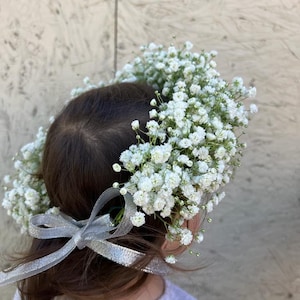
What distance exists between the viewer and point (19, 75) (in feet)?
6.31

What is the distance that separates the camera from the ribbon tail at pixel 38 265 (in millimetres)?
1196

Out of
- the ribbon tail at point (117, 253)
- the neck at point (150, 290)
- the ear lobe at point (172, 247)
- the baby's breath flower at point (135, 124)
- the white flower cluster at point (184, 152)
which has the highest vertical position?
the baby's breath flower at point (135, 124)

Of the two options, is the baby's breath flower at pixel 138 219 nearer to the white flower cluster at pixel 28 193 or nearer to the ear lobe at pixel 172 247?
the ear lobe at pixel 172 247

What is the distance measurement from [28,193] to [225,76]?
74 cm

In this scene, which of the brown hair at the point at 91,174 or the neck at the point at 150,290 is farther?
the neck at the point at 150,290

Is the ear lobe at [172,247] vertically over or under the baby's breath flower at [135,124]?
under

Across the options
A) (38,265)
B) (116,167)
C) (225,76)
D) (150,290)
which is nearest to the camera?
(116,167)

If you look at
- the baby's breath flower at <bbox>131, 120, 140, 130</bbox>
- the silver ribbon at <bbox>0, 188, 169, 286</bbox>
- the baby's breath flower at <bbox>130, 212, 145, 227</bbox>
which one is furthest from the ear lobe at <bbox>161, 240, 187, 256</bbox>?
the baby's breath flower at <bbox>131, 120, 140, 130</bbox>

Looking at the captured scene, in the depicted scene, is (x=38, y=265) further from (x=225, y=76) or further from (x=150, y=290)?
(x=225, y=76)

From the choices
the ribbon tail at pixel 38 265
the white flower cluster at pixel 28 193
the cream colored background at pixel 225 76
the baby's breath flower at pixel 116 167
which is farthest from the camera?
the cream colored background at pixel 225 76

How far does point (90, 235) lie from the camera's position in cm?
118

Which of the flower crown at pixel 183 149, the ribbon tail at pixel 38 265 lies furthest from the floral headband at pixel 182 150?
the ribbon tail at pixel 38 265

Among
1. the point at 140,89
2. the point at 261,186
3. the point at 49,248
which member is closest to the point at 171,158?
the point at 140,89

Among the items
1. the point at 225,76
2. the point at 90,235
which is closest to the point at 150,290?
the point at 90,235
